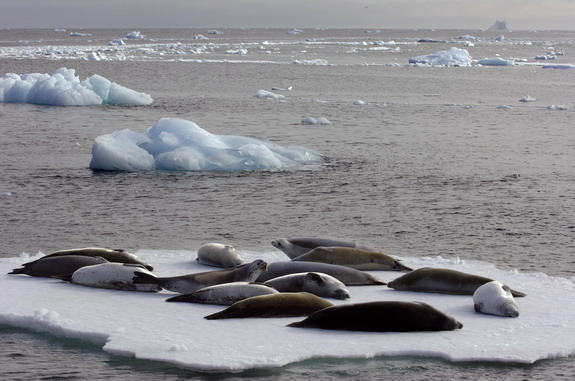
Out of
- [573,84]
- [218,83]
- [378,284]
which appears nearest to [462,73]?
[573,84]

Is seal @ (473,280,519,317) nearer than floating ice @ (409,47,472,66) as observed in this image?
Yes

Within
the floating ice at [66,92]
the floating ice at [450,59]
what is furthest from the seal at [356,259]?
the floating ice at [450,59]

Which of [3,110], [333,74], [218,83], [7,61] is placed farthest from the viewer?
[7,61]

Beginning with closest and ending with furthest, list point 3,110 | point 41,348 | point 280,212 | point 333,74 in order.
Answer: point 41,348, point 280,212, point 3,110, point 333,74

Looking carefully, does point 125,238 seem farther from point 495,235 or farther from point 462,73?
point 462,73

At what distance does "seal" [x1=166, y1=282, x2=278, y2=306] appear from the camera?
6887mm

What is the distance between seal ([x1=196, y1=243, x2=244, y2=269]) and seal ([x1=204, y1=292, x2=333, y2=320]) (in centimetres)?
157

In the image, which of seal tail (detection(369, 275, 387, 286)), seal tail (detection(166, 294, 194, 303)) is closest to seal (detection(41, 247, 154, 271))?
seal tail (detection(166, 294, 194, 303))

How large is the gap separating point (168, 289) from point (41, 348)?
1490mm

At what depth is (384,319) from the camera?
6.31 metres

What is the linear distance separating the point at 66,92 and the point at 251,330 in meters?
23.4

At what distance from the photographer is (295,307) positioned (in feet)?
21.8

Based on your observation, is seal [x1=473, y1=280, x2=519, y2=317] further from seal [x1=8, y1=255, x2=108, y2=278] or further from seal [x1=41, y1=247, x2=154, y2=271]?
seal [x1=8, y1=255, x2=108, y2=278]

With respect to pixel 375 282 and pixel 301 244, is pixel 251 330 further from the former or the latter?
pixel 301 244
